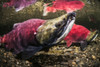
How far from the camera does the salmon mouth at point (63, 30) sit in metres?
1.42

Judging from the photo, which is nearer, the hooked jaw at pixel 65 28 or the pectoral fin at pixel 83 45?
the hooked jaw at pixel 65 28

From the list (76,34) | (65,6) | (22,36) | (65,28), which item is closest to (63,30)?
(65,28)

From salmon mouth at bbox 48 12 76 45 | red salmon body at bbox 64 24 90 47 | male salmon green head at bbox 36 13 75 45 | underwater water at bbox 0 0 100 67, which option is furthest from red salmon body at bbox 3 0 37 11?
red salmon body at bbox 64 24 90 47

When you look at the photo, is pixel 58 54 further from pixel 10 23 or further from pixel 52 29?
pixel 10 23

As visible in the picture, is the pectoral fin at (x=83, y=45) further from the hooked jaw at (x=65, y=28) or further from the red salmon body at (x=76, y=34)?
the hooked jaw at (x=65, y=28)

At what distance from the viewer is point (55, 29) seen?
141cm

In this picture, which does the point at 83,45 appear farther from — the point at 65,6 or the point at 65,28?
the point at 65,6

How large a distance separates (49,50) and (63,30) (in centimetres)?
24

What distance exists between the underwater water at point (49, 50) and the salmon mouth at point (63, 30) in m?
0.07

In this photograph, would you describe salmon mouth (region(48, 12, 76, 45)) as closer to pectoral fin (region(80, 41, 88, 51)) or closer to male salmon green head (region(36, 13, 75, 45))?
male salmon green head (region(36, 13, 75, 45))

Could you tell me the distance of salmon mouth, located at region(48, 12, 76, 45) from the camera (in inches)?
55.8

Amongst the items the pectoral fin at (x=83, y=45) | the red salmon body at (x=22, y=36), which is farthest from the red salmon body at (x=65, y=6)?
the pectoral fin at (x=83, y=45)

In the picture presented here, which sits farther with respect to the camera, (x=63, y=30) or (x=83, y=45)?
(x=83, y=45)

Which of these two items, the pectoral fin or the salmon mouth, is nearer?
the salmon mouth
